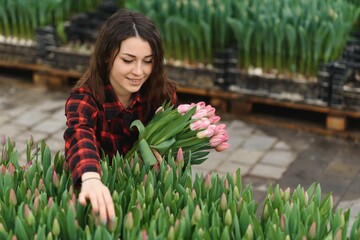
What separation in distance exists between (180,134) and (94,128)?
1.14 feet

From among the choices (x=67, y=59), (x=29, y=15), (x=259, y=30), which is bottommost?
(x=67, y=59)

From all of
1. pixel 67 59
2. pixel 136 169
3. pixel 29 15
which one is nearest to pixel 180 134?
pixel 136 169

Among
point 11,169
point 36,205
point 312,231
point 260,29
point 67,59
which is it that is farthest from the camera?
point 67,59

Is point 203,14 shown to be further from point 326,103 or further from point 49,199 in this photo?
point 49,199

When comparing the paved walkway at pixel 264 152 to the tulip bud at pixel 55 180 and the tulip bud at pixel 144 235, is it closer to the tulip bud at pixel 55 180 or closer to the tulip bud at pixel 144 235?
the tulip bud at pixel 55 180

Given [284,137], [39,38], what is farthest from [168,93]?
[39,38]

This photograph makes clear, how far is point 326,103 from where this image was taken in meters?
5.64

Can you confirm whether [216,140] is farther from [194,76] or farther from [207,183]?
[194,76]

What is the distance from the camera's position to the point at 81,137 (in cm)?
278

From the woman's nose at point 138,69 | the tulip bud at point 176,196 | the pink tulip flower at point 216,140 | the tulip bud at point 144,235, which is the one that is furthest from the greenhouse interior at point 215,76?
the woman's nose at point 138,69

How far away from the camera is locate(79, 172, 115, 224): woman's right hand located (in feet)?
8.11

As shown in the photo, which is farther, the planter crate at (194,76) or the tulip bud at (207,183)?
the planter crate at (194,76)

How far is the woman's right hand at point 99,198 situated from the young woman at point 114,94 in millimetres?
20

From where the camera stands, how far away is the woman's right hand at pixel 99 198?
247 cm
